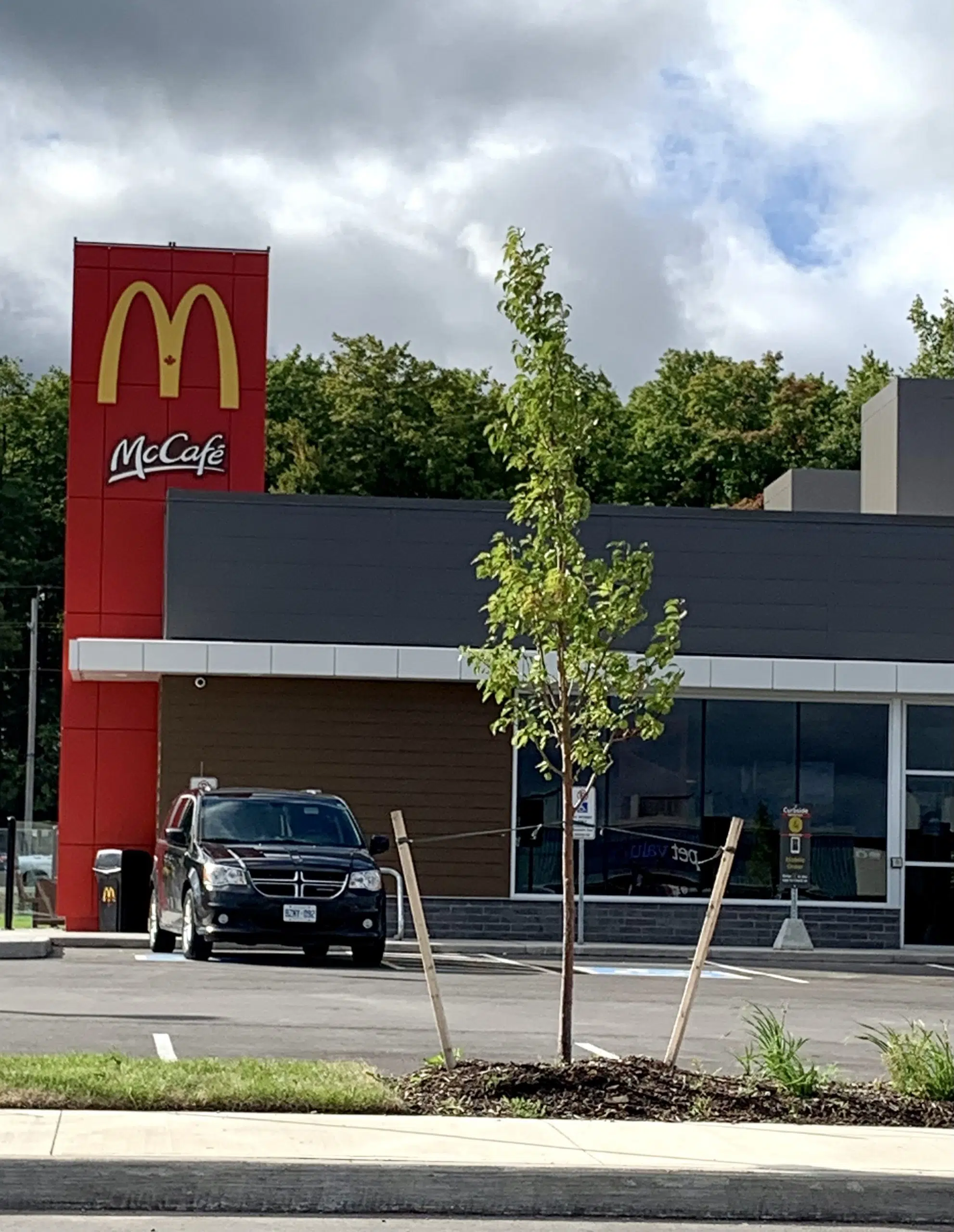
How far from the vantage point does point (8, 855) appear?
25.3 meters

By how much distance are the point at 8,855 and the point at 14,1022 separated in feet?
36.9

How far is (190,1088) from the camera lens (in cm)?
1030

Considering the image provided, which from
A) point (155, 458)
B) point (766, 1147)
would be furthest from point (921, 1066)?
point (155, 458)

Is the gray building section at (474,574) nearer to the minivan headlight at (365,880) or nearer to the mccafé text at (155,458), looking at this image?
the mccafé text at (155,458)

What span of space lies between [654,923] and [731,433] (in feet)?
118

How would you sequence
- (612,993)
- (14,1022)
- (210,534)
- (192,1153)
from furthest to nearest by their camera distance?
(210,534)
(612,993)
(14,1022)
(192,1153)

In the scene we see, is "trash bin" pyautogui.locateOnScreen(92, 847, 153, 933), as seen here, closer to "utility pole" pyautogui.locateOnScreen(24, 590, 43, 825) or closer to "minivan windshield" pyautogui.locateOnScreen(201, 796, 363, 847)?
"minivan windshield" pyautogui.locateOnScreen(201, 796, 363, 847)

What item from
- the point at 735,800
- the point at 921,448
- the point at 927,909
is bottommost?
the point at 927,909

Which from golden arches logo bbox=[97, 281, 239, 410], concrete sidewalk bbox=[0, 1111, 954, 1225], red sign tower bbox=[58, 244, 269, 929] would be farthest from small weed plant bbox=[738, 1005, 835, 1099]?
golden arches logo bbox=[97, 281, 239, 410]

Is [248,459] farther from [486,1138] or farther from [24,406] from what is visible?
[24,406]

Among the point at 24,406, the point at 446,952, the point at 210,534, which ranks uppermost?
the point at 24,406

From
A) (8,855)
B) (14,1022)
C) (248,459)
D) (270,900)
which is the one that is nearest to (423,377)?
(248,459)

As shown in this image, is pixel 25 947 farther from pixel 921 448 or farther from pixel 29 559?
pixel 29 559

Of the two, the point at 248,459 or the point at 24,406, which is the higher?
the point at 24,406
